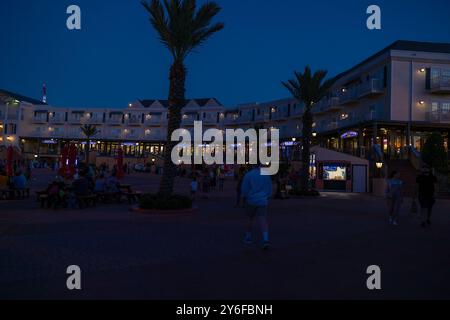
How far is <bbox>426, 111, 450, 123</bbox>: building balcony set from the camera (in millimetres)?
31781

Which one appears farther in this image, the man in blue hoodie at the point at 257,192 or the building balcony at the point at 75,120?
the building balcony at the point at 75,120

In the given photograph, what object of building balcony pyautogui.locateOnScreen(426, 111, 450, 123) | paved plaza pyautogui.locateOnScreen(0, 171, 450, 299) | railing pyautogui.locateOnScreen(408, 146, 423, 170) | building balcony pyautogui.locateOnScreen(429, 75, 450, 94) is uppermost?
building balcony pyautogui.locateOnScreen(429, 75, 450, 94)

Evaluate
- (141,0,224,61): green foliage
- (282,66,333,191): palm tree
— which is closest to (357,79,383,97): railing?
(282,66,333,191): palm tree

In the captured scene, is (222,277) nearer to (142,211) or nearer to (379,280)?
(379,280)

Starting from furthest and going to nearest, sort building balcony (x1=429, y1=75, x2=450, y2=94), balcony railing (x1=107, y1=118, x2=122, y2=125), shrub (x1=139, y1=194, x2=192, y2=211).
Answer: balcony railing (x1=107, y1=118, x2=122, y2=125) → building balcony (x1=429, y1=75, x2=450, y2=94) → shrub (x1=139, y1=194, x2=192, y2=211)

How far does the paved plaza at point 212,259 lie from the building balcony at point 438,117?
23.6 m

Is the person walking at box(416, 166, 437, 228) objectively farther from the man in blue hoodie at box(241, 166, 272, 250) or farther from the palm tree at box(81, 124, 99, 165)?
the palm tree at box(81, 124, 99, 165)

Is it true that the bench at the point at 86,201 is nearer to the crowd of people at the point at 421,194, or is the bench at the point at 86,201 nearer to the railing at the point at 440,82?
the crowd of people at the point at 421,194

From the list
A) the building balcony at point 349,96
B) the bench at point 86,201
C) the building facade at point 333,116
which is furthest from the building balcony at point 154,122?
the bench at point 86,201

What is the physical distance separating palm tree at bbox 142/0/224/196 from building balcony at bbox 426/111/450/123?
23701 millimetres

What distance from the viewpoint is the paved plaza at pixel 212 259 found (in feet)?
16.8

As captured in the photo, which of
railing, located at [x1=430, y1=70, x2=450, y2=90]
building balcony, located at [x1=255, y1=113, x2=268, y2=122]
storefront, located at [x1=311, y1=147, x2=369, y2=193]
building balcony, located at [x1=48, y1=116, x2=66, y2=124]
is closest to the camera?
storefront, located at [x1=311, y1=147, x2=369, y2=193]

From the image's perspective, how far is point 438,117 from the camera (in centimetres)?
3180
